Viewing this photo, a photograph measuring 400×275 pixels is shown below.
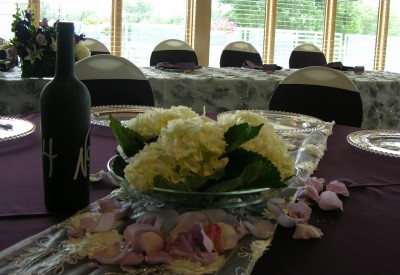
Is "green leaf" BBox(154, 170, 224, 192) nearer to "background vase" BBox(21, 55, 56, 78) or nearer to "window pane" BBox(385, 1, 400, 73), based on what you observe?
"background vase" BBox(21, 55, 56, 78)

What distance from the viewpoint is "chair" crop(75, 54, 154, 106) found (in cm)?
175

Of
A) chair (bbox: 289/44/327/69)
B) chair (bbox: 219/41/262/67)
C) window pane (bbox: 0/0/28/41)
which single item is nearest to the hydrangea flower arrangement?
chair (bbox: 219/41/262/67)

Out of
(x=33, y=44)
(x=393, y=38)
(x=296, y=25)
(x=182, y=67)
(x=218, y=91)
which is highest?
(x=296, y=25)

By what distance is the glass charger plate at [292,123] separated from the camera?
125 centimetres

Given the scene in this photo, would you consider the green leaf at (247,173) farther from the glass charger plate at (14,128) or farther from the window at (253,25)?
the window at (253,25)

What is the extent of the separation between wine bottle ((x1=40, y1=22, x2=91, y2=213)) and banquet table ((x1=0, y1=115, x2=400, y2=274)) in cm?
6

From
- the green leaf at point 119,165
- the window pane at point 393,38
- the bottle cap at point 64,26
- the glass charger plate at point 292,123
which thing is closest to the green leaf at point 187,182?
the green leaf at point 119,165

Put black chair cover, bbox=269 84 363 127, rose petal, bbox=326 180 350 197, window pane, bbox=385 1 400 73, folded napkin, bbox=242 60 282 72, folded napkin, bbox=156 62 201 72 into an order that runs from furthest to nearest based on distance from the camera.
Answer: window pane, bbox=385 1 400 73 → folded napkin, bbox=242 60 282 72 → folded napkin, bbox=156 62 201 72 → black chair cover, bbox=269 84 363 127 → rose petal, bbox=326 180 350 197

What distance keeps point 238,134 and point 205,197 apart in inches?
3.3

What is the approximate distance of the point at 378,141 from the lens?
3.91ft

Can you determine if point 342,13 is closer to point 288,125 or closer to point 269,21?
point 269,21

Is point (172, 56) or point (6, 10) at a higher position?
point (6, 10)

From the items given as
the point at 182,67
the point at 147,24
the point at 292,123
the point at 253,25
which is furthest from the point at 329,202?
the point at 253,25
